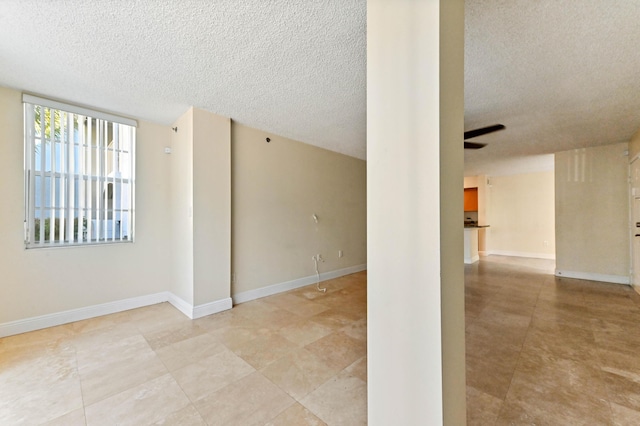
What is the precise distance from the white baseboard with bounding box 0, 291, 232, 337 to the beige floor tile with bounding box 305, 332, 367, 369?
1.45 metres

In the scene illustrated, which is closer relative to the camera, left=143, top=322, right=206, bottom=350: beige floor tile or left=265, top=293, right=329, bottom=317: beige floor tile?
left=143, top=322, right=206, bottom=350: beige floor tile

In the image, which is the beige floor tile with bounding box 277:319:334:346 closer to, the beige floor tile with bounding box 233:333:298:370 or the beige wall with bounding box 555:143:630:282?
the beige floor tile with bounding box 233:333:298:370

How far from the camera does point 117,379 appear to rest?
5.95ft

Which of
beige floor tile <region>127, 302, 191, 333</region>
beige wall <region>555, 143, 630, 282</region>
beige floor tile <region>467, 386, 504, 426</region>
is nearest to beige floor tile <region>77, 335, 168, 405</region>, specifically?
beige floor tile <region>127, 302, 191, 333</region>

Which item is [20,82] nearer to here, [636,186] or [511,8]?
[511,8]

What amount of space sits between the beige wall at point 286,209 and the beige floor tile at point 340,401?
2.10 meters

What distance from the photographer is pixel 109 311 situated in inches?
118

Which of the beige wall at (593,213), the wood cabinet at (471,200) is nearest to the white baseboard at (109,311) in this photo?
the beige wall at (593,213)

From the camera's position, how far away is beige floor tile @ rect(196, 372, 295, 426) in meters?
1.45

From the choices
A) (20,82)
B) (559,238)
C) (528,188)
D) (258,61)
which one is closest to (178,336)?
(258,61)

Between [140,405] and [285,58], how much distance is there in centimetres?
265

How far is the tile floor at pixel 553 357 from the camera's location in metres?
1.50

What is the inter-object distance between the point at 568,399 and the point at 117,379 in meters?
3.09

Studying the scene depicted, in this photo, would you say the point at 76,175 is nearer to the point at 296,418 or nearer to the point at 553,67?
the point at 296,418
